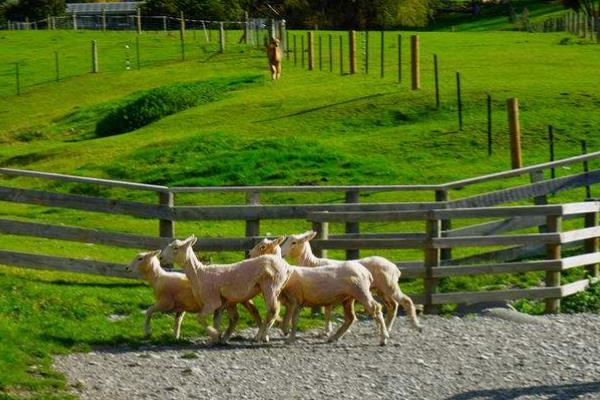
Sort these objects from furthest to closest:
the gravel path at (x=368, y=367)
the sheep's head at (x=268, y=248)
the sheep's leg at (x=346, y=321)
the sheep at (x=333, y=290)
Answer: the sheep's head at (x=268, y=248), the sheep's leg at (x=346, y=321), the sheep at (x=333, y=290), the gravel path at (x=368, y=367)

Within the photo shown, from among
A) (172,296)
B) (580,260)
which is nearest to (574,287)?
(580,260)

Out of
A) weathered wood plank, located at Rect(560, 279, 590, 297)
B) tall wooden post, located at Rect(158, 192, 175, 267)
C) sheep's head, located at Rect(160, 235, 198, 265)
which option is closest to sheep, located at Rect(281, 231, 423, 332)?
sheep's head, located at Rect(160, 235, 198, 265)

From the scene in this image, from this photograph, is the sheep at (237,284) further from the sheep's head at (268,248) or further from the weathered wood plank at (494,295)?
the weathered wood plank at (494,295)

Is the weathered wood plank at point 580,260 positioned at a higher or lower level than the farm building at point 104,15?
higher

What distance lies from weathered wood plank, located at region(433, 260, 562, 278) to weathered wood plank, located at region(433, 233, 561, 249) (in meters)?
0.30

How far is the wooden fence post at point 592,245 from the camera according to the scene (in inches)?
876

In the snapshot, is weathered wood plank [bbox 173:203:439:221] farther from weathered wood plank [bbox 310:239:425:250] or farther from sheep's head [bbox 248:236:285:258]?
sheep's head [bbox 248:236:285:258]

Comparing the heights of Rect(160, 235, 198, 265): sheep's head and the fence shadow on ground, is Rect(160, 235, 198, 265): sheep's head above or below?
above

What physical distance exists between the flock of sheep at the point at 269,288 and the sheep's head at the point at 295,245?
176 mm

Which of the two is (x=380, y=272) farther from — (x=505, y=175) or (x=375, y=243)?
(x=505, y=175)

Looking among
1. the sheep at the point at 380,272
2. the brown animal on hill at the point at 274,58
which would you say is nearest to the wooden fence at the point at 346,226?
the sheep at the point at 380,272

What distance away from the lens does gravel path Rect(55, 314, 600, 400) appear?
1550 centimetres

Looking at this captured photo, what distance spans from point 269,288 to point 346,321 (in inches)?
43.4

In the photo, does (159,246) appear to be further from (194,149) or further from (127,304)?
(194,149)
